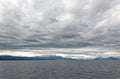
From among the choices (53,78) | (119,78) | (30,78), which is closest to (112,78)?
(119,78)

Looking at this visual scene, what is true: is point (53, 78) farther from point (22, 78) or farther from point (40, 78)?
point (22, 78)

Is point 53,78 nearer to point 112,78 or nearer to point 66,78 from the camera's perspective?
point 66,78

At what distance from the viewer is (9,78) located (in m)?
111

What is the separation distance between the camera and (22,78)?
361 ft

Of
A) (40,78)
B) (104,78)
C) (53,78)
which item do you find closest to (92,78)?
(104,78)

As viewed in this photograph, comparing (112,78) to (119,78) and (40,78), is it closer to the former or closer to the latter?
(119,78)

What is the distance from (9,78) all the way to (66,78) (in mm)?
39225

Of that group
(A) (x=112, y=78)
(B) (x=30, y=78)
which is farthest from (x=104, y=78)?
(B) (x=30, y=78)

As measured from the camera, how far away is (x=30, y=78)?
10869 centimetres

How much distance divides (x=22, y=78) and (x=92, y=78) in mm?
47394

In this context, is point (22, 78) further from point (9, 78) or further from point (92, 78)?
point (92, 78)

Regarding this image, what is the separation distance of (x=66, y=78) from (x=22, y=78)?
3000cm

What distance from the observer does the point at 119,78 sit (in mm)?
108500

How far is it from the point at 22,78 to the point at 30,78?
19.2 ft
